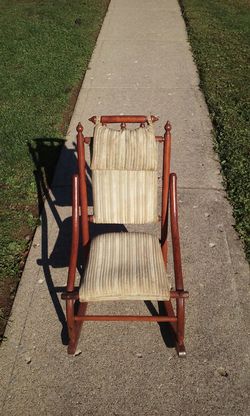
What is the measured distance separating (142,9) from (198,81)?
5374 mm

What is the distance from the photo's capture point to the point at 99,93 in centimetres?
721

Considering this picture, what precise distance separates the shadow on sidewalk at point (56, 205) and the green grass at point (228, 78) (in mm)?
1314

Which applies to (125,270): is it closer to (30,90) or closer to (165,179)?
(165,179)

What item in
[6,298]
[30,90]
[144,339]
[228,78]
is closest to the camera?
[144,339]

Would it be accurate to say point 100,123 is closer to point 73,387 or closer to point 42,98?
point 73,387

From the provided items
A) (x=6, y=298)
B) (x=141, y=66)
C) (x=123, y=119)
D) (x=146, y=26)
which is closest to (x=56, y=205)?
(x=6, y=298)

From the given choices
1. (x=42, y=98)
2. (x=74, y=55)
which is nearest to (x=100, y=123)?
(x=42, y=98)

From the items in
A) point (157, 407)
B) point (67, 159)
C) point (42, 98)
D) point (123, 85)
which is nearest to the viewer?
point (157, 407)

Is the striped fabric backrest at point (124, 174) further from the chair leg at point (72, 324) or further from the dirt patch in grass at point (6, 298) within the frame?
the dirt patch in grass at point (6, 298)

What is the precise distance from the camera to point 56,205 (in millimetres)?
4684

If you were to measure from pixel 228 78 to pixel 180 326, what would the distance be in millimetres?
5563

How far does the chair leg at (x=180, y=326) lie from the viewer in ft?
9.76

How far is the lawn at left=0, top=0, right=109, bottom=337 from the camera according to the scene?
4.37 m

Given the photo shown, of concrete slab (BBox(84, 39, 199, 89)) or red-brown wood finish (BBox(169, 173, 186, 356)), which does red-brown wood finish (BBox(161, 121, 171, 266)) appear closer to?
red-brown wood finish (BBox(169, 173, 186, 356))
